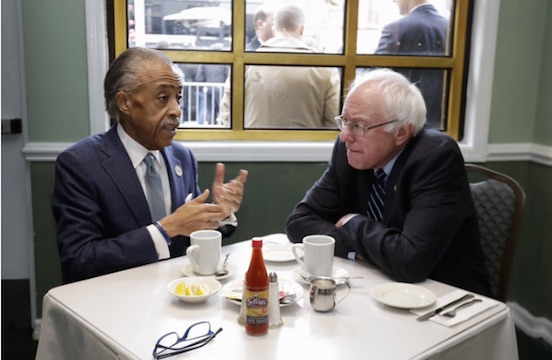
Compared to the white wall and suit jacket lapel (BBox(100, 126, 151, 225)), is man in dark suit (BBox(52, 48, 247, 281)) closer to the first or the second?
suit jacket lapel (BBox(100, 126, 151, 225))

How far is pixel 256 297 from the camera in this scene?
47.7 inches

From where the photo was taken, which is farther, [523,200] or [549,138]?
[549,138]

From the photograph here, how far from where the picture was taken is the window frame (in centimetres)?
257

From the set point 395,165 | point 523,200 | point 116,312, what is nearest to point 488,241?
point 523,200

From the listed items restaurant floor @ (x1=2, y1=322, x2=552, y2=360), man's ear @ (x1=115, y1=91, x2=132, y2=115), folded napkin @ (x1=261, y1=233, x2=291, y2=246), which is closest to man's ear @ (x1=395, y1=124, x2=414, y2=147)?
folded napkin @ (x1=261, y1=233, x2=291, y2=246)

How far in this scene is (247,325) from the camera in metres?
1.21

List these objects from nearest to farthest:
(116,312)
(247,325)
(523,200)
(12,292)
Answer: (247,325) → (116,312) → (523,200) → (12,292)

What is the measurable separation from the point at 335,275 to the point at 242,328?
40 cm

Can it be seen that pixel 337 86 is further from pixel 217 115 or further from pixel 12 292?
pixel 12 292

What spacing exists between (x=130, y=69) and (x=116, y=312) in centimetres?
89

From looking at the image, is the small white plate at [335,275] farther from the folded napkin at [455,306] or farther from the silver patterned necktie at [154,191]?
the silver patterned necktie at [154,191]

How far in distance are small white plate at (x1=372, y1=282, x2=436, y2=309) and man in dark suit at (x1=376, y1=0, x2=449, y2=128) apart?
65.1 inches

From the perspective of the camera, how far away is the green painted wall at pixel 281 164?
255cm

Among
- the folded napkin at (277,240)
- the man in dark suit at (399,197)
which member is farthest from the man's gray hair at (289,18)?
the folded napkin at (277,240)
